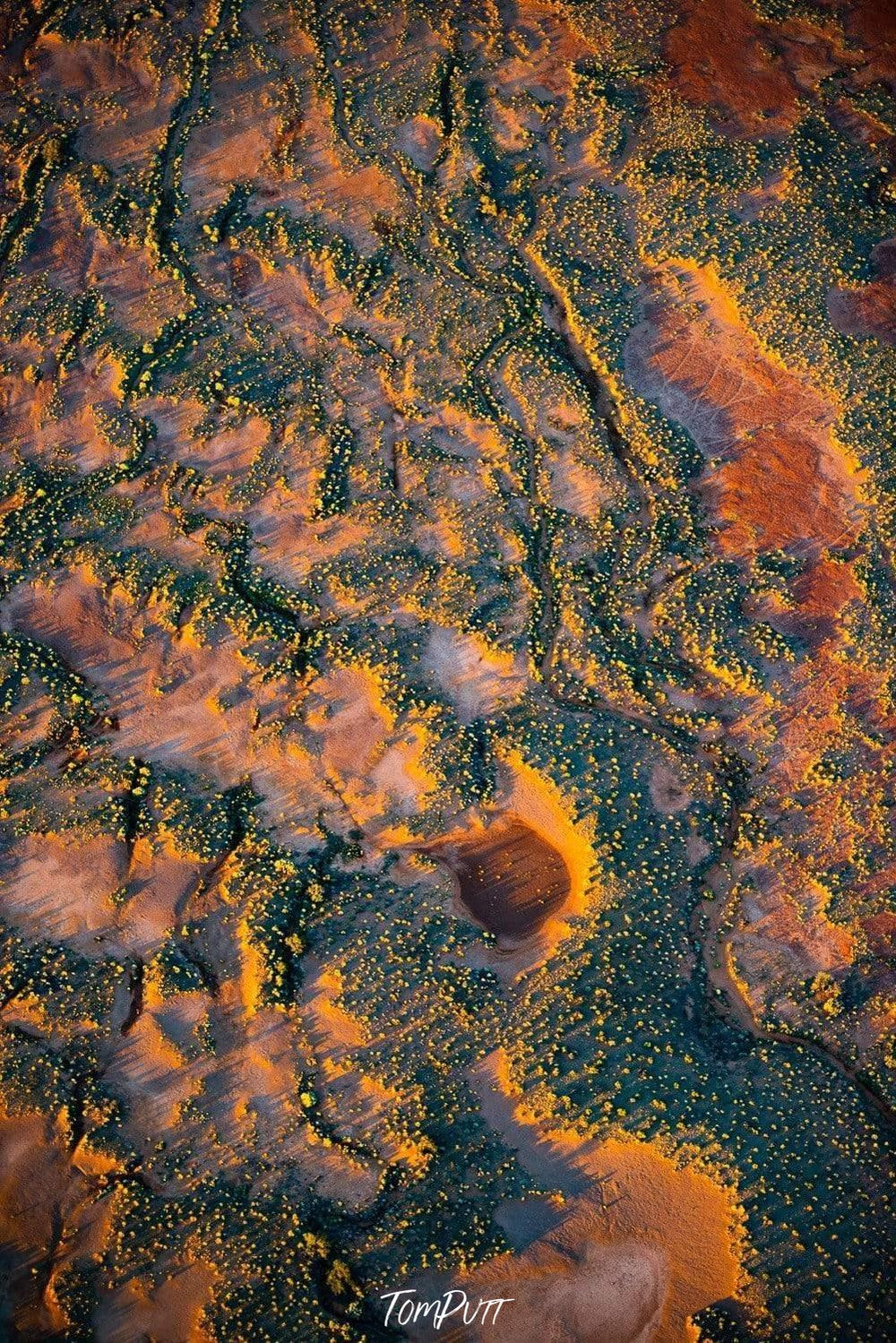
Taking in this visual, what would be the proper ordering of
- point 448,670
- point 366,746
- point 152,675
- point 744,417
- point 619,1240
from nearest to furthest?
point 619,1240
point 366,746
point 152,675
point 448,670
point 744,417

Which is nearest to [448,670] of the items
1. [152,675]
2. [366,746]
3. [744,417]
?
[366,746]

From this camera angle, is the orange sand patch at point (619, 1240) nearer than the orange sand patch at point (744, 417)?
Yes

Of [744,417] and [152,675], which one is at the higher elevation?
[744,417]

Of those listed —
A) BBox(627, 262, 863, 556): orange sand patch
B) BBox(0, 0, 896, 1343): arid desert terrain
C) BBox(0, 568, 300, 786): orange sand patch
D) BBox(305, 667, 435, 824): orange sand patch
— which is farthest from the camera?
BBox(627, 262, 863, 556): orange sand patch

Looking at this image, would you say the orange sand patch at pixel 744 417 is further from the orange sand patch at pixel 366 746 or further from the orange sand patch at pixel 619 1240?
the orange sand patch at pixel 619 1240

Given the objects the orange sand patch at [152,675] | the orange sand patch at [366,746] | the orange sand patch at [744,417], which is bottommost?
the orange sand patch at [152,675]

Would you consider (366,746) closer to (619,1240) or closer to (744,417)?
(619,1240)

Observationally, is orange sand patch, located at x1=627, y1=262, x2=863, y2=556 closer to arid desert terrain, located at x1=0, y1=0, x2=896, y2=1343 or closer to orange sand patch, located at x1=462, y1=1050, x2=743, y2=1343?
arid desert terrain, located at x1=0, y1=0, x2=896, y2=1343

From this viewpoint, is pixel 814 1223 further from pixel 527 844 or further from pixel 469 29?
pixel 469 29

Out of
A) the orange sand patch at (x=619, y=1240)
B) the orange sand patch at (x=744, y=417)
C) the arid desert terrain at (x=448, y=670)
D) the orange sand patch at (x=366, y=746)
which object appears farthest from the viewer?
the orange sand patch at (x=744, y=417)

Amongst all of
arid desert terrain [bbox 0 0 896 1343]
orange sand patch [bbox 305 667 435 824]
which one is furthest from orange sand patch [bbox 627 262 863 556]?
orange sand patch [bbox 305 667 435 824]

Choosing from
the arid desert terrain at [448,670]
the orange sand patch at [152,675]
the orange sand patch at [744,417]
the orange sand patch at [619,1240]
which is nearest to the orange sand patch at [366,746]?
the arid desert terrain at [448,670]
